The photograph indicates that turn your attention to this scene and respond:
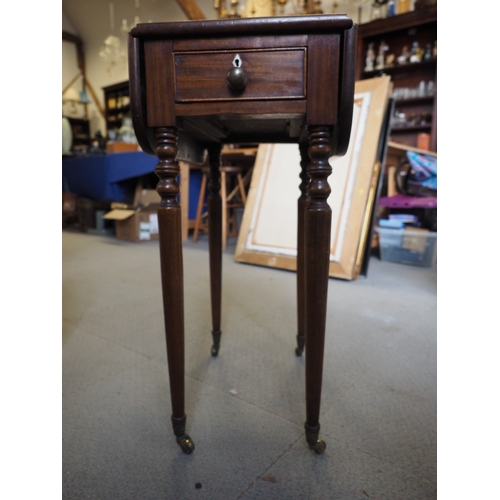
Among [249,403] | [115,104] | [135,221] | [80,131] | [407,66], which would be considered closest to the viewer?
[249,403]

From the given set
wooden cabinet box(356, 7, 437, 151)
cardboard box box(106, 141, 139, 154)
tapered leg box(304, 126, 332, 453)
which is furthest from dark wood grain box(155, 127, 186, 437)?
cardboard box box(106, 141, 139, 154)

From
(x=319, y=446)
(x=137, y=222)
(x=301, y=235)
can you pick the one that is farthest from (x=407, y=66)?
(x=319, y=446)

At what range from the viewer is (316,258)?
0.64 m

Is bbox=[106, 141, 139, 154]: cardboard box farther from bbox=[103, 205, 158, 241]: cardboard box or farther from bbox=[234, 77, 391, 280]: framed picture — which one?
bbox=[234, 77, 391, 280]: framed picture

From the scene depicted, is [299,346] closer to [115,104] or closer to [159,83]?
[159,83]

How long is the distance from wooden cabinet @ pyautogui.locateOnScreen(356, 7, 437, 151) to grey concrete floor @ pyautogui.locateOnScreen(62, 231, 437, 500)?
108 inches

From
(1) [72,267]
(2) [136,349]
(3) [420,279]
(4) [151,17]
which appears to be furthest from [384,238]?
(4) [151,17]

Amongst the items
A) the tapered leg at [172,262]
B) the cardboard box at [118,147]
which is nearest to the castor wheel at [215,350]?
the tapered leg at [172,262]

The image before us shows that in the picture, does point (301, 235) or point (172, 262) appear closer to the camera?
point (172, 262)

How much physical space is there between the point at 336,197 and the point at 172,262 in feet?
5.55

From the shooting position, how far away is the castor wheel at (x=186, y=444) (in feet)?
2.33

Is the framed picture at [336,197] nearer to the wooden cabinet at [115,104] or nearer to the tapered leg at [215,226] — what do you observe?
the tapered leg at [215,226]

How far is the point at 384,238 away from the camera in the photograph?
2.57 meters

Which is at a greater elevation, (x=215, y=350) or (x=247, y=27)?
(x=247, y=27)
